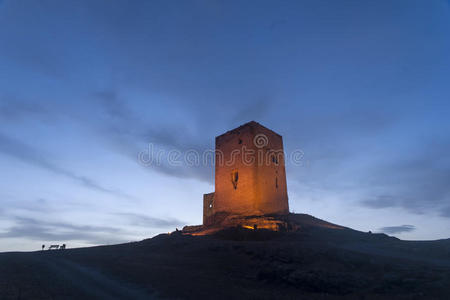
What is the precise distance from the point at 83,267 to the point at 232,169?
1873 cm

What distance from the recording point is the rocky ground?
930 centimetres

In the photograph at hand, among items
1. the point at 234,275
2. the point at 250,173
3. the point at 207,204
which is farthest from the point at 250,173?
the point at 234,275

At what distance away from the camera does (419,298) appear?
A: 8836 millimetres

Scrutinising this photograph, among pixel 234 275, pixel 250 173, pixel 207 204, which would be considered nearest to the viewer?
pixel 234 275

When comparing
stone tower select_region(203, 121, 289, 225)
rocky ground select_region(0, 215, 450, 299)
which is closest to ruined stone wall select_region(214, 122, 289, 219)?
stone tower select_region(203, 121, 289, 225)

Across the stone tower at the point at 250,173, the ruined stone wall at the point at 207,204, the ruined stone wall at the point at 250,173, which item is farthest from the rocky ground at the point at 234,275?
the ruined stone wall at the point at 207,204

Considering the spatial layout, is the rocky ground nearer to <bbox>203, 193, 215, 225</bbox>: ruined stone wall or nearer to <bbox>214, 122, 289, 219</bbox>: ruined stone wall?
<bbox>214, 122, 289, 219</bbox>: ruined stone wall

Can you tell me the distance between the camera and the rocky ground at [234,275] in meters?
9.30

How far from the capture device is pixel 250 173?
1070 inches

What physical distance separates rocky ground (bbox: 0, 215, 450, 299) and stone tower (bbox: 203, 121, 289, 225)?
1041 centimetres

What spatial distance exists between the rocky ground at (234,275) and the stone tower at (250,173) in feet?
34.2

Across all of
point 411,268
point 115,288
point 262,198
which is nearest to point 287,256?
point 411,268

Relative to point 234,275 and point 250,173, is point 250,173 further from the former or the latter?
point 234,275

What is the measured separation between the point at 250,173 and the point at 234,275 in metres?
15.4
